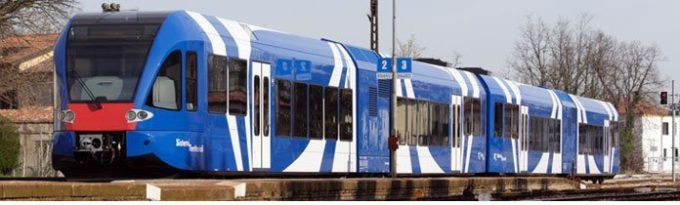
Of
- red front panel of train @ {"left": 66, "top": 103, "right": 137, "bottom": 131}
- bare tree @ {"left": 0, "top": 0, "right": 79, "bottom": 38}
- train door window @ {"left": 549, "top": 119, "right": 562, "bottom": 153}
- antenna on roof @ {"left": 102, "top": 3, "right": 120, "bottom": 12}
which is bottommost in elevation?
train door window @ {"left": 549, "top": 119, "right": 562, "bottom": 153}

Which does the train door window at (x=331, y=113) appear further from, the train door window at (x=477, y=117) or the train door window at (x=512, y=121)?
the train door window at (x=512, y=121)

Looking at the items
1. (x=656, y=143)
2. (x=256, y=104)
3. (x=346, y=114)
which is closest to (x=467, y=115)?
(x=346, y=114)

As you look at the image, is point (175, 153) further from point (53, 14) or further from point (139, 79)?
point (53, 14)

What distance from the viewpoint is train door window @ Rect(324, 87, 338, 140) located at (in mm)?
24094

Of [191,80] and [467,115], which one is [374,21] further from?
[191,80]

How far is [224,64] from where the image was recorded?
67.3ft

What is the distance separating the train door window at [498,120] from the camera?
111 feet

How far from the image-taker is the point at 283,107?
73.3ft

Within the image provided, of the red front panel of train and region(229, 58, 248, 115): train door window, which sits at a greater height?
region(229, 58, 248, 115): train door window

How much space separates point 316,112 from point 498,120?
1136 cm

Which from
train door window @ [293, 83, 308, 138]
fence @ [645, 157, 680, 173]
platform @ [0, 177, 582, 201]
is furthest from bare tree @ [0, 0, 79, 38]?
fence @ [645, 157, 680, 173]

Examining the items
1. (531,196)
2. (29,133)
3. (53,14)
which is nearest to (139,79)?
(531,196)

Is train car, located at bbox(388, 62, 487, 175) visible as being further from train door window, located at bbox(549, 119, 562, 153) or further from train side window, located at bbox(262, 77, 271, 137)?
train side window, located at bbox(262, 77, 271, 137)

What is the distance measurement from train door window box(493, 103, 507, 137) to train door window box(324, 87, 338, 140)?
994cm
